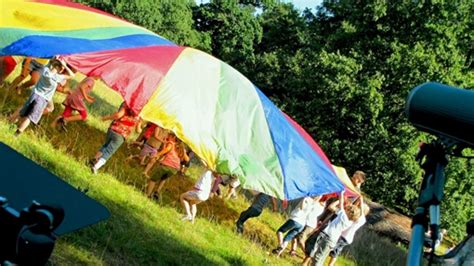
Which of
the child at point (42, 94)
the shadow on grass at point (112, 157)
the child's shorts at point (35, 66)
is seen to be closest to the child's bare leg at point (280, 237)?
the shadow on grass at point (112, 157)

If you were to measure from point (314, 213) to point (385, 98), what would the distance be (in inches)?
472

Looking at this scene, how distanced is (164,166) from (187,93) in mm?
1117

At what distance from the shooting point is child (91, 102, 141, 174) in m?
7.89

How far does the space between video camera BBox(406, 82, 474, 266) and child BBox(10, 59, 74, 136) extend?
6.17 meters

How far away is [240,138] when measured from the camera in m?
8.65

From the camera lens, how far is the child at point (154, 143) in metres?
8.94

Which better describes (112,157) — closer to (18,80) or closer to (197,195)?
(197,195)

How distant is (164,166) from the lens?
27.2 feet

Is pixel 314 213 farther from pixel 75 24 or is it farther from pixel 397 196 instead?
pixel 397 196

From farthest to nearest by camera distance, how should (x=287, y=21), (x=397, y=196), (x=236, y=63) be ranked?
(x=236, y=63) < (x=287, y=21) < (x=397, y=196)

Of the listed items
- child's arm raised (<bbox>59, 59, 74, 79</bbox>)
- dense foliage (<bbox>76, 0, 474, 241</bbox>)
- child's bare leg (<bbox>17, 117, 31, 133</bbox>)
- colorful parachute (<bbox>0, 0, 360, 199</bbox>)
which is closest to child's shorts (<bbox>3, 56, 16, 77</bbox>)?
colorful parachute (<bbox>0, 0, 360, 199</bbox>)

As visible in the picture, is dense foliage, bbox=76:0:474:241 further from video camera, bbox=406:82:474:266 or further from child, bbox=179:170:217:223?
video camera, bbox=406:82:474:266

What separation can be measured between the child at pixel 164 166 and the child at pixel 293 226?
6.14ft

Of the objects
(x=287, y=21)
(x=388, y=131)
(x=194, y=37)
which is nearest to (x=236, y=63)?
(x=287, y=21)
